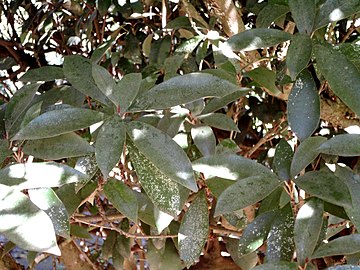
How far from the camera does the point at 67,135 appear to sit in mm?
611

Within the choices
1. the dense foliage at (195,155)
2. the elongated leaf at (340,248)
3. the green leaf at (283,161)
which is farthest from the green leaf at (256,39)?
the elongated leaf at (340,248)

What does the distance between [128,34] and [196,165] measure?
0.76m

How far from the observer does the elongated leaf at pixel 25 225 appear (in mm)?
463

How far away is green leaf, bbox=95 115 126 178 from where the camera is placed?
543 millimetres

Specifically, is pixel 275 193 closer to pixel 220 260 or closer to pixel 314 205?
pixel 314 205

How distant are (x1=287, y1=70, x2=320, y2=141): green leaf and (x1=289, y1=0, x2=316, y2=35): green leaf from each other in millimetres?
51

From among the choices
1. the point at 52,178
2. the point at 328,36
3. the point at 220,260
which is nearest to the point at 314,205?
the point at 52,178

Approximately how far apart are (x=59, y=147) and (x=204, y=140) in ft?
0.65

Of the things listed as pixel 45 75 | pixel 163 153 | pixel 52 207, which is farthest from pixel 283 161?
pixel 45 75

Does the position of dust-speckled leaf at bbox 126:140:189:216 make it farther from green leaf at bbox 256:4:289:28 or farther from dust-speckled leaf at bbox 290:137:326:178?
green leaf at bbox 256:4:289:28

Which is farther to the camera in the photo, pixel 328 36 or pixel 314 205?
pixel 328 36

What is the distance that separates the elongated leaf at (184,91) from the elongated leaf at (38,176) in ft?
0.33

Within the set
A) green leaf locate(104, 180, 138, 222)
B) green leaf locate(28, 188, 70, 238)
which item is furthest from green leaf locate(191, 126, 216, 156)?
green leaf locate(28, 188, 70, 238)

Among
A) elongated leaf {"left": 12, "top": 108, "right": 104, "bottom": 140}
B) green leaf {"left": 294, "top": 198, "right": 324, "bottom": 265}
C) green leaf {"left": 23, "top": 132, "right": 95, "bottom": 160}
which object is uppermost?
elongated leaf {"left": 12, "top": 108, "right": 104, "bottom": 140}
